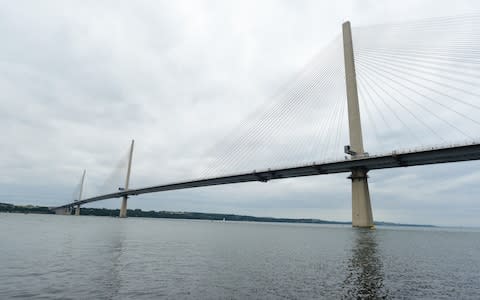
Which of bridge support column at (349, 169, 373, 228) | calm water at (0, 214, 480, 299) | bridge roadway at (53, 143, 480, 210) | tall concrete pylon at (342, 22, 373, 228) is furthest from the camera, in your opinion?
bridge support column at (349, 169, 373, 228)

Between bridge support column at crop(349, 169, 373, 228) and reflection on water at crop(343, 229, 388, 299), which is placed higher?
bridge support column at crop(349, 169, 373, 228)

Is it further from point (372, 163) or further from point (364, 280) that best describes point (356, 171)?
point (364, 280)

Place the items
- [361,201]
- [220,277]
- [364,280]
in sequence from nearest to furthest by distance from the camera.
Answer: [364,280] → [220,277] → [361,201]

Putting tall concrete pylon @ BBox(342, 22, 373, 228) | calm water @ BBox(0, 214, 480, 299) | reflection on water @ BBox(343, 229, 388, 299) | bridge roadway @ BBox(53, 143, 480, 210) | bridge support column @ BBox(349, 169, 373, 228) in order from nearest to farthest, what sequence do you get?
calm water @ BBox(0, 214, 480, 299), reflection on water @ BBox(343, 229, 388, 299), bridge roadway @ BBox(53, 143, 480, 210), tall concrete pylon @ BBox(342, 22, 373, 228), bridge support column @ BBox(349, 169, 373, 228)

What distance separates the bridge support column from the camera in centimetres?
4859

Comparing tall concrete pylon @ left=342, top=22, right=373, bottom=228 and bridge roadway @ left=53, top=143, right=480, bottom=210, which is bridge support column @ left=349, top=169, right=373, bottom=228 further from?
bridge roadway @ left=53, top=143, right=480, bottom=210

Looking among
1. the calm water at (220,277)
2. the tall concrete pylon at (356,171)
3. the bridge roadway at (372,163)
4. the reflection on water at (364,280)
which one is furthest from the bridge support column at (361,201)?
the reflection on water at (364,280)

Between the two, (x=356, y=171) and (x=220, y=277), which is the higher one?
(x=356, y=171)

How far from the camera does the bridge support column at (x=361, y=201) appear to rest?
159 ft

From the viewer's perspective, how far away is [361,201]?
4869 cm

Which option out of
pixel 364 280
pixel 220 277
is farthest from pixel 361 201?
pixel 220 277

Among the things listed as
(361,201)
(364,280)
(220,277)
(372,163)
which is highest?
(372,163)

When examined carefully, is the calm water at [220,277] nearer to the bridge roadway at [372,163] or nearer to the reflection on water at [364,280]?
the reflection on water at [364,280]

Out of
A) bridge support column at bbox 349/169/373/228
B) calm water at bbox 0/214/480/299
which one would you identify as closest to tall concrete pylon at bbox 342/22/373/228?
bridge support column at bbox 349/169/373/228
